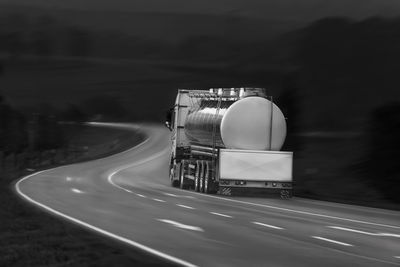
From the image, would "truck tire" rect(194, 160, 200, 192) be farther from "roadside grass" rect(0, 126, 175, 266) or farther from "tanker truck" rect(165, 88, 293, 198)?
"roadside grass" rect(0, 126, 175, 266)

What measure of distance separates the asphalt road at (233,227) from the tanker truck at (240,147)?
1263 millimetres

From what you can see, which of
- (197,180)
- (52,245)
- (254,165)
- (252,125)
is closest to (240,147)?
(252,125)

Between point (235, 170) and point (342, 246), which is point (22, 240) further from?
point (235, 170)

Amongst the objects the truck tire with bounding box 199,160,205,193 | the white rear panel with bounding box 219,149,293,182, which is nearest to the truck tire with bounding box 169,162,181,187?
the truck tire with bounding box 199,160,205,193

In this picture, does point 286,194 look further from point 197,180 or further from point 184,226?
point 184,226

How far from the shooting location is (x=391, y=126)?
1642 inches

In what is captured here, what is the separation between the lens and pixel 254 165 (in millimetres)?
30375

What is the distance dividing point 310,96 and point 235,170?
88.5m

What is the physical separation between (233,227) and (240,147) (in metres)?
14.1

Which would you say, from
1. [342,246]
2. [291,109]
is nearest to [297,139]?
[291,109]

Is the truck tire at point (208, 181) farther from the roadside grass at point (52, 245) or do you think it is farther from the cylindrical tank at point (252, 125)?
the roadside grass at point (52, 245)

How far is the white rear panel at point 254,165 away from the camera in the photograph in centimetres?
3030

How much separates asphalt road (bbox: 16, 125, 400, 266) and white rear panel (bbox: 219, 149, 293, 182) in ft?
3.69

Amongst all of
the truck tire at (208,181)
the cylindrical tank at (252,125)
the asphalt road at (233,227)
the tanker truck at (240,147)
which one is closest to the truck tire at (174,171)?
the tanker truck at (240,147)
